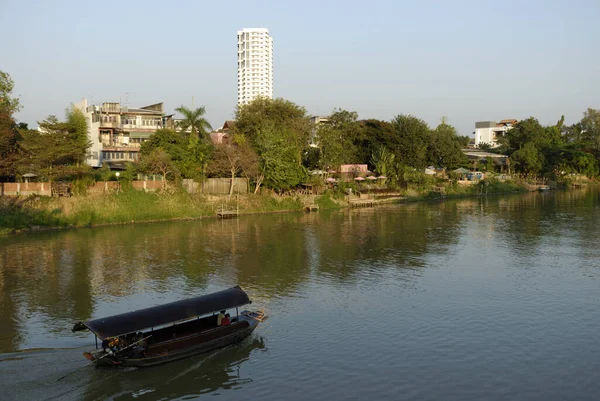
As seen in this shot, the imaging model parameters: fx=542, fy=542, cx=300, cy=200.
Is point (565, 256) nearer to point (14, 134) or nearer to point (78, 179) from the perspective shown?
point (78, 179)

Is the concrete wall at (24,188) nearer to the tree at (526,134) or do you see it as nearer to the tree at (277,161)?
the tree at (277,161)

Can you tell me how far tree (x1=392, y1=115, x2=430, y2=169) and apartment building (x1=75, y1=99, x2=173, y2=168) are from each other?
37.3 m

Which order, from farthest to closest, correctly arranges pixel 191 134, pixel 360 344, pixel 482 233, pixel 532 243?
pixel 191 134, pixel 482 233, pixel 532 243, pixel 360 344

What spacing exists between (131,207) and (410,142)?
4932cm

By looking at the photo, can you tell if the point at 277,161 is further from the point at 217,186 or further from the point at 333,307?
the point at 333,307

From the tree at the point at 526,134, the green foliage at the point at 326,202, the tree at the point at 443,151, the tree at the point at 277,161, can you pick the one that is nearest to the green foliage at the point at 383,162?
the tree at the point at 443,151

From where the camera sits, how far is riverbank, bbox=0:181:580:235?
174ft

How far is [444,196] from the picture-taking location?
9012 cm

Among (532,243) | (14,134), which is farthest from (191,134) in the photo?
(532,243)

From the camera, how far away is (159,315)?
71.4 feet

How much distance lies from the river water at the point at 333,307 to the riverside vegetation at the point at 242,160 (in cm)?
574

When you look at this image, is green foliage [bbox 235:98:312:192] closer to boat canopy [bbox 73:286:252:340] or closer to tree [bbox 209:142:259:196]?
tree [bbox 209:142:259:196]

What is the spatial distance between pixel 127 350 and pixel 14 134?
43.9m

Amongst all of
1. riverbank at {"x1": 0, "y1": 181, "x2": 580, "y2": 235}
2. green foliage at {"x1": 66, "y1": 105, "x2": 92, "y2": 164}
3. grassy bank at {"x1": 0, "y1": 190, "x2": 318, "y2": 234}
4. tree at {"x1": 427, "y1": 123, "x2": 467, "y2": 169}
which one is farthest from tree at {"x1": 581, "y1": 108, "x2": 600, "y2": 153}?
green foliage at {"x1": 66, "y1": 105, "x2": 92, "y2": 164}
